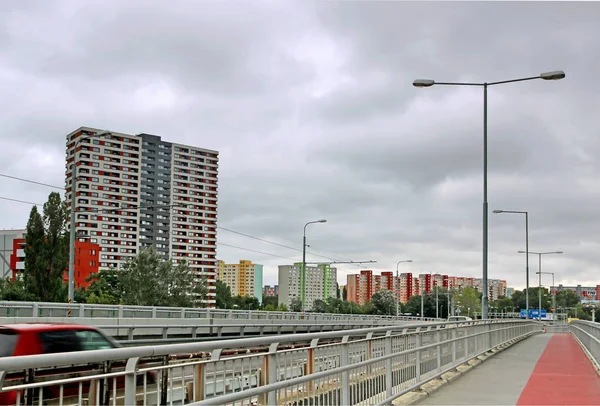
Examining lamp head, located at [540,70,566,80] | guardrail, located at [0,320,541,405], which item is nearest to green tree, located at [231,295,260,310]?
lamp head, located at [540,70,566,80]

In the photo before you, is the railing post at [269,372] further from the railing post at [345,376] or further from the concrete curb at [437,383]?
the concrete curb at [437,383]

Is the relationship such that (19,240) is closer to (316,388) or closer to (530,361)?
(530,361)

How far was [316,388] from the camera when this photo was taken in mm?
7152

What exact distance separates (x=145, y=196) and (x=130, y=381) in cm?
18453

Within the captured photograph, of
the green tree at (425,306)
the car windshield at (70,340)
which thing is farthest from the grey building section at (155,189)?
the car windshield at (70,340)

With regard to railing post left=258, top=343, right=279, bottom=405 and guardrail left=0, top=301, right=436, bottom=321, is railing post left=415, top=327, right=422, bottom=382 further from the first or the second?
guardrail left=0, top=301, right=436, bottom=321

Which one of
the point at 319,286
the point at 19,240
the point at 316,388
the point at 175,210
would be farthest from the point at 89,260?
the point at 316,388

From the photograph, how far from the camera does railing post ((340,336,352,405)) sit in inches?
308

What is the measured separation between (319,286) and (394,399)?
176m

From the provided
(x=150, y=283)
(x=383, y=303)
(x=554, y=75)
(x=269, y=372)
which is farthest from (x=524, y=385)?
(x=383, y=303)

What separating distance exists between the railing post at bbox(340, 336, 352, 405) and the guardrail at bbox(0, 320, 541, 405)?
1cm

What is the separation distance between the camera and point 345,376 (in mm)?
7926

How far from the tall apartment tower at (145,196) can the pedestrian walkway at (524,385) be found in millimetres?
138373

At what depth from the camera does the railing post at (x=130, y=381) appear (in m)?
4.38
